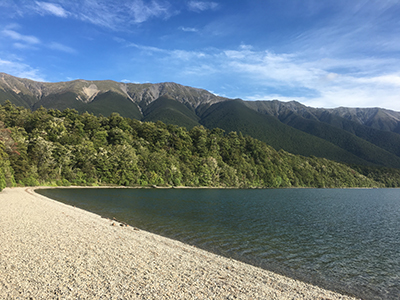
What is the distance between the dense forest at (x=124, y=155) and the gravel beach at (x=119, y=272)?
4140cm

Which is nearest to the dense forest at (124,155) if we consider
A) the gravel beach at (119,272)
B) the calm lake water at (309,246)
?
the gravel beach at (119,272)

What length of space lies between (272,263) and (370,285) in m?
5.39

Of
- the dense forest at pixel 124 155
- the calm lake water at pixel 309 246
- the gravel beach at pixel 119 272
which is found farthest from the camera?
the dense forest at pixel 124 155

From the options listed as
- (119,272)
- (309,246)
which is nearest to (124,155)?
(309,246)

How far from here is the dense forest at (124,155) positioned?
73062mm

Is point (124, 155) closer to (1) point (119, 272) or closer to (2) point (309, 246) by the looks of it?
(2) point (309, 246)

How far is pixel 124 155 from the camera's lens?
91.9m

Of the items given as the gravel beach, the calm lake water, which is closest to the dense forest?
the gravel beach

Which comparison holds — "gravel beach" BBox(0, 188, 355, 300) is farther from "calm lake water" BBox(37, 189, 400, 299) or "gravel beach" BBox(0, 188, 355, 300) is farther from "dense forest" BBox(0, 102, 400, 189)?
"dense forest" BBox(0, 102, 400, 189)

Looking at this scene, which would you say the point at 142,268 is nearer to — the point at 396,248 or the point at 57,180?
the point at 396,248

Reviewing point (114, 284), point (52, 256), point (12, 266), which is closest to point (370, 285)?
point (114, 284)

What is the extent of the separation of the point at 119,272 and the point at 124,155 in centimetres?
8516

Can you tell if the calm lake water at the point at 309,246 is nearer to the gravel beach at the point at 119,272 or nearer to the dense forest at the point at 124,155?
the gravel beach at the point at 119,272

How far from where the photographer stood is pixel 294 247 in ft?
64.8
